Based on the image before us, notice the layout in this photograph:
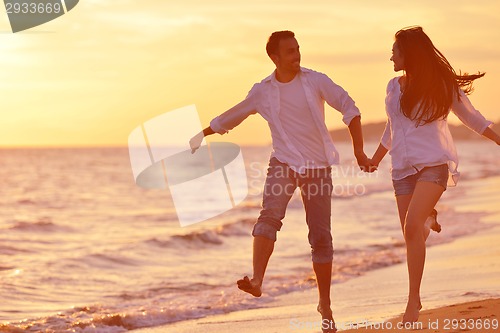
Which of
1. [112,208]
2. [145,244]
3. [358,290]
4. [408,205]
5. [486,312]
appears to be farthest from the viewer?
[112,208]

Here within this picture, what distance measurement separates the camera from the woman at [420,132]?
559 cm

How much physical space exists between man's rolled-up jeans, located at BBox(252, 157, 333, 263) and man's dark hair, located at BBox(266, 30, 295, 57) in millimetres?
820

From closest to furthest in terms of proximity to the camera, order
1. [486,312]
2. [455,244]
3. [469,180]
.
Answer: [486,312] → [455,244] → [469,180]

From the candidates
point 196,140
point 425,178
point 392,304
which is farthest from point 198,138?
point 392,304

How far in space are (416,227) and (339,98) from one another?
3.68ft

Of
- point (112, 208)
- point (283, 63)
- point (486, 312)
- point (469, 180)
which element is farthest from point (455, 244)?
point (469, 180)

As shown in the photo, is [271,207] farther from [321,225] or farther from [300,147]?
[300,147]

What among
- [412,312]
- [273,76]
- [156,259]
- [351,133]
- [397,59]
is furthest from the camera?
[156,259]

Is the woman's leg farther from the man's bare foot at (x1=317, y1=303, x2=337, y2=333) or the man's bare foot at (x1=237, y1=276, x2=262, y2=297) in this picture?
the man's bare foot at (x1=237, y1=276, x2=262, y2=297)

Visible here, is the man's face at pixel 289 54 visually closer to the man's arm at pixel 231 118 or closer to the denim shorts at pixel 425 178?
the man's arm at pixel 231 118

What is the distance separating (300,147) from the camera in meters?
5.96

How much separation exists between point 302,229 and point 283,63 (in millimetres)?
12656

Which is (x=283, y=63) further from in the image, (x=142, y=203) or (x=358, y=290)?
(x=142, y=203)

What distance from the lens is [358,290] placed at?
9859 mm
